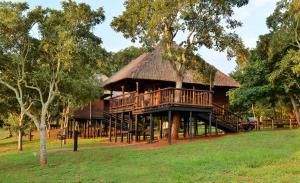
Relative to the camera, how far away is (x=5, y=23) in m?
18.4

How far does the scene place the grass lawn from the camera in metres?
12.0

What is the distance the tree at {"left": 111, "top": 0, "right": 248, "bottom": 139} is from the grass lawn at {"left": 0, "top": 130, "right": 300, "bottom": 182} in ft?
25.8

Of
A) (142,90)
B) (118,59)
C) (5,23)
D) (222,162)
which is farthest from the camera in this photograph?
(118,59)

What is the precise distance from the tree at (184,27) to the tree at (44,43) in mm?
5677

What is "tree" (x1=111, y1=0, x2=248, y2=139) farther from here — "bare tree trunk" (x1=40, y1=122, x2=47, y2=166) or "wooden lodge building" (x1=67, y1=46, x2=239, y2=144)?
"bare tree trunk" (x1=40, y1=122, x2=47, y2=166)

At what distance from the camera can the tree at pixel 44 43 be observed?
18906 mm

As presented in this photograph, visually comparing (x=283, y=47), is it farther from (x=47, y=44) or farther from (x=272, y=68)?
(x=47, y=44)

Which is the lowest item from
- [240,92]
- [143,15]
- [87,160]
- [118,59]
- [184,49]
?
[87,160]

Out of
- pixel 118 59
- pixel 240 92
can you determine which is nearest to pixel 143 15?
pixel 240 92

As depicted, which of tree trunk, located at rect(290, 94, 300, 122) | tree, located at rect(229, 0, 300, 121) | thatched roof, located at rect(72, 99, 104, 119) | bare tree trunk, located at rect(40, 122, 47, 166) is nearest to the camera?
bare tree trunk, located at rect(40, 122, 47, 166)

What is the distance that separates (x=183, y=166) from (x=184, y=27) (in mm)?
13294

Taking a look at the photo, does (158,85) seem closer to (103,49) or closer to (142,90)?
(142,90)

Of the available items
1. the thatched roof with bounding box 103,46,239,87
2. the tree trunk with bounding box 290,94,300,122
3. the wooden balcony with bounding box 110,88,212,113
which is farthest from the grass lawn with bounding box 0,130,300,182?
the tree trunk with bounding box 290,94,300,122

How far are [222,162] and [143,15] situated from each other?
13289 millimetres
